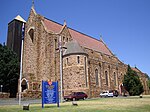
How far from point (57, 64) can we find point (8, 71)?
13328mm

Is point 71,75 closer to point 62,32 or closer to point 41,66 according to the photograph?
point 41,66

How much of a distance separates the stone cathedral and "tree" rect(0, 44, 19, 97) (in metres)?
2.58

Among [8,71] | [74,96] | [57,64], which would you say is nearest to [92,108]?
[74,96]

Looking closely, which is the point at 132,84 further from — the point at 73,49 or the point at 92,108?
the point at 92,108

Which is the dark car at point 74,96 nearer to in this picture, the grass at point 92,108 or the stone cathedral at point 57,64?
Answer: the stone cathedral at point 57,64

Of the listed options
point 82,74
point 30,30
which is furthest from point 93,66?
point 30,30

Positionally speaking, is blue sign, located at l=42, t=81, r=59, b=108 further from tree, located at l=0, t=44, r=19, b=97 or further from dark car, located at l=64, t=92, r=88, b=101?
tree, located at l=0, t=44, r=19, b=97

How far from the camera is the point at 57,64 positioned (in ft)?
131

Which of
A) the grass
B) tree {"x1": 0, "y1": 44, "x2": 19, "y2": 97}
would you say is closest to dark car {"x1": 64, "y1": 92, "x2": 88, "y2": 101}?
the grass

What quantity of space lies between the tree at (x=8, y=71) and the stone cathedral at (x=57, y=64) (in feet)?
8.48

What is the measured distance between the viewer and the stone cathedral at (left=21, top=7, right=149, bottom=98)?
3697 cm

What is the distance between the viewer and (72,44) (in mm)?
39938

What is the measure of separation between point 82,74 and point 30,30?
19.7m

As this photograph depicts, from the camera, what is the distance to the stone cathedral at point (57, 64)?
3697 cm
